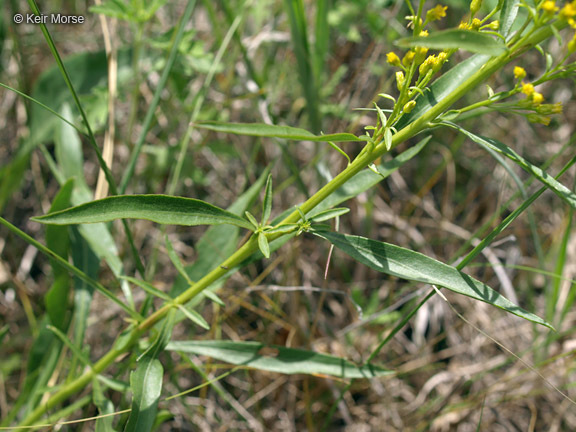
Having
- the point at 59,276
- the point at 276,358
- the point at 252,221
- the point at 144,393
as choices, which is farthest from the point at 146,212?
the point at 59,276

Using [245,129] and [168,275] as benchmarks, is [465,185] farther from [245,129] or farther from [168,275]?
[245,129]

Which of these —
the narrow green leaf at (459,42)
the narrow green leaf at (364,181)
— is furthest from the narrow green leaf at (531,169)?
the narrow green leaf at (364,181)

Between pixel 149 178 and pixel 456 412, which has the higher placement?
pixel 149 178

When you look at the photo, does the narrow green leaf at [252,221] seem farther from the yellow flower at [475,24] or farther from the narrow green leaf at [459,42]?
the yellow flower at [475,24]

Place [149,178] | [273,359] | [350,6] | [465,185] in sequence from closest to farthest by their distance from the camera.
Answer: [273,359] < [149,178] < [350,6] < [465,185]

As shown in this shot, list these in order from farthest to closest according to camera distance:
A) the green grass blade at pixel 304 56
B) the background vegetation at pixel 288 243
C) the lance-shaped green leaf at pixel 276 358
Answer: the background vegetation at pixel 288 243
the green grass blade at pixel 304 56
the lance-shaped green leaf at pixel 276 358

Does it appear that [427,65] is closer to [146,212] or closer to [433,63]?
[433,63]

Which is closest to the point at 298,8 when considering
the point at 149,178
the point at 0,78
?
the point at 149,178
